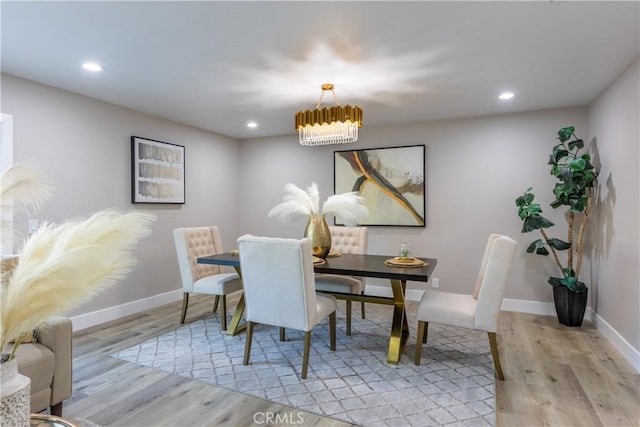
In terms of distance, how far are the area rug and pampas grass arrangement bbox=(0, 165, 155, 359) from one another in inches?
69.5

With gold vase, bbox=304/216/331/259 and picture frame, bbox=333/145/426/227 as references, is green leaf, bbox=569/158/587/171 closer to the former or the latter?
picture frame, bbox=333/145/426/227

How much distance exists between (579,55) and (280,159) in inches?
150

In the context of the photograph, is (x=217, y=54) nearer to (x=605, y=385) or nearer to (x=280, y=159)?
(x=280, y=159)

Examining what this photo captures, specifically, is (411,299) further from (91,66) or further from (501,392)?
(91,66)

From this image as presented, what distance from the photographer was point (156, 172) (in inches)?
169

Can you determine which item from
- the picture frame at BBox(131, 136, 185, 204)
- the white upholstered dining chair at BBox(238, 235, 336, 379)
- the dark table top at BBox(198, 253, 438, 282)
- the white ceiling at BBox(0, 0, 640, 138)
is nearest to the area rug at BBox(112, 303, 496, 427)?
the white upholstered dining chair at BBox(238, 235, 336, 379)

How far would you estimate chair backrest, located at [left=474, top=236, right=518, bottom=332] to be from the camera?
7.83 ft

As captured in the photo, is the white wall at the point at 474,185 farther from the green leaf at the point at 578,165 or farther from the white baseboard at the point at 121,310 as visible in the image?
the white baseboard at the point at 121,310

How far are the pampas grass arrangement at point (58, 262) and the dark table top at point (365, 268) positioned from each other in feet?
6.83

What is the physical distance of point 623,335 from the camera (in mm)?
2928

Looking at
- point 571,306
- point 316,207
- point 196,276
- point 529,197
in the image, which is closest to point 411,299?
point 571,306

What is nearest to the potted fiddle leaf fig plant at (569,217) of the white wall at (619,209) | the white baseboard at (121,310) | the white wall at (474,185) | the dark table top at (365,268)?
the white wall at (619,209)

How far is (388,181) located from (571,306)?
2.40 metres

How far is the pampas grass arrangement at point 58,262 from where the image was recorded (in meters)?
0.67
